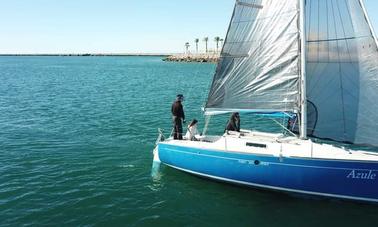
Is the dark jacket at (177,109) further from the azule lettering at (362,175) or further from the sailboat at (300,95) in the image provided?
the azule lettering at (362,175)

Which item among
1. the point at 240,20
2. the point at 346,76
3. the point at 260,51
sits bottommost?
the point at 346,76

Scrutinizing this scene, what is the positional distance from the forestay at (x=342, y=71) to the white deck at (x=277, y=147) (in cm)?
99

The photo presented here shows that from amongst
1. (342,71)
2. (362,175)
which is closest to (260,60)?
(342,71)

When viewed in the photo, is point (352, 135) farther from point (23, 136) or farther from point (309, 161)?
point (23, 136)

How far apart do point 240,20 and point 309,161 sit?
19.4 ft

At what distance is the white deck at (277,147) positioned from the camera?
13930mm

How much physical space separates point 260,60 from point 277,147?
134 inches

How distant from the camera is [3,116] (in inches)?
1193

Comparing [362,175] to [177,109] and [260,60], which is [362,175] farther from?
[177,109]

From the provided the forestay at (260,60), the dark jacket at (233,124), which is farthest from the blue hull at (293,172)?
the dark jacket at (233,124)

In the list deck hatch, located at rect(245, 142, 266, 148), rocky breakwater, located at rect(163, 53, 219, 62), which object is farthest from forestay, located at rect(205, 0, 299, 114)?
rocky breakwater, located at rect(163, 53, 219, 62)

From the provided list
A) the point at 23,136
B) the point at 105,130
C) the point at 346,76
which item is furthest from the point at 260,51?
the point at 23,136

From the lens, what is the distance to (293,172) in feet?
46.9

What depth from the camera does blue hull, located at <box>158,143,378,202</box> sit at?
1352 cm
